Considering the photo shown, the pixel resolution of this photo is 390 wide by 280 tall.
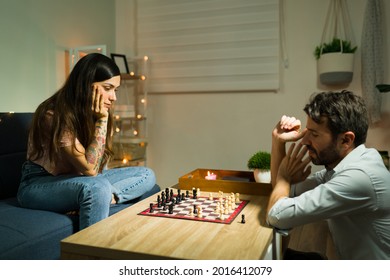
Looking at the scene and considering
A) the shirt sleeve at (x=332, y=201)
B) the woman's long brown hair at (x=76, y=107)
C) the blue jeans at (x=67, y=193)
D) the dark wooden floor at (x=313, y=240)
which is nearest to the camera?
the shirt sleeve at (x=332, y=201)

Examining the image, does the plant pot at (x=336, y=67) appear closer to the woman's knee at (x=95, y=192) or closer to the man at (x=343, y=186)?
the man at (x=343, y=186)

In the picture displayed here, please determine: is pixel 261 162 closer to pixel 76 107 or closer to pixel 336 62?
pixel 76 107

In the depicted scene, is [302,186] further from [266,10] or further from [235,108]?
[266,10]

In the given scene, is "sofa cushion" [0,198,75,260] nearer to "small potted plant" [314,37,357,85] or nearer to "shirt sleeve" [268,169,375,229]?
"shirt sleeve" [268,169,375,229]

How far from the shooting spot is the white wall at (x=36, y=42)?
99.0 inches

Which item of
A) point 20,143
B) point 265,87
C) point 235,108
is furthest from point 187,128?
point 20,143

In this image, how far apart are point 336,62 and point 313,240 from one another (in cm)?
142

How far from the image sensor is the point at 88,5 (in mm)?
3354

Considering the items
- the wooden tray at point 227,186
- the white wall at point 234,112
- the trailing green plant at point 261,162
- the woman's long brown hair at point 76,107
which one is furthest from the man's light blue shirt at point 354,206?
the white wall at point 234,112

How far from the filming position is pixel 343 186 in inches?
44.1

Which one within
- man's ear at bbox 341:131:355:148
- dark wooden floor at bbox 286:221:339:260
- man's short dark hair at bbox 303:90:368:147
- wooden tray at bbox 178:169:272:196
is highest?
man's short dark hair at bbox 303:90:368:147

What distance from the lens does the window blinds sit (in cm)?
326

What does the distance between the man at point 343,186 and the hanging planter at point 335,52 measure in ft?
5.65

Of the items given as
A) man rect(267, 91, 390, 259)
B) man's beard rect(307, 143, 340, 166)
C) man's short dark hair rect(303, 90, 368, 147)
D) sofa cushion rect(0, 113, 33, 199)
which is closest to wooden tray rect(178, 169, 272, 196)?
man rect(267, 91, 390, 259)
